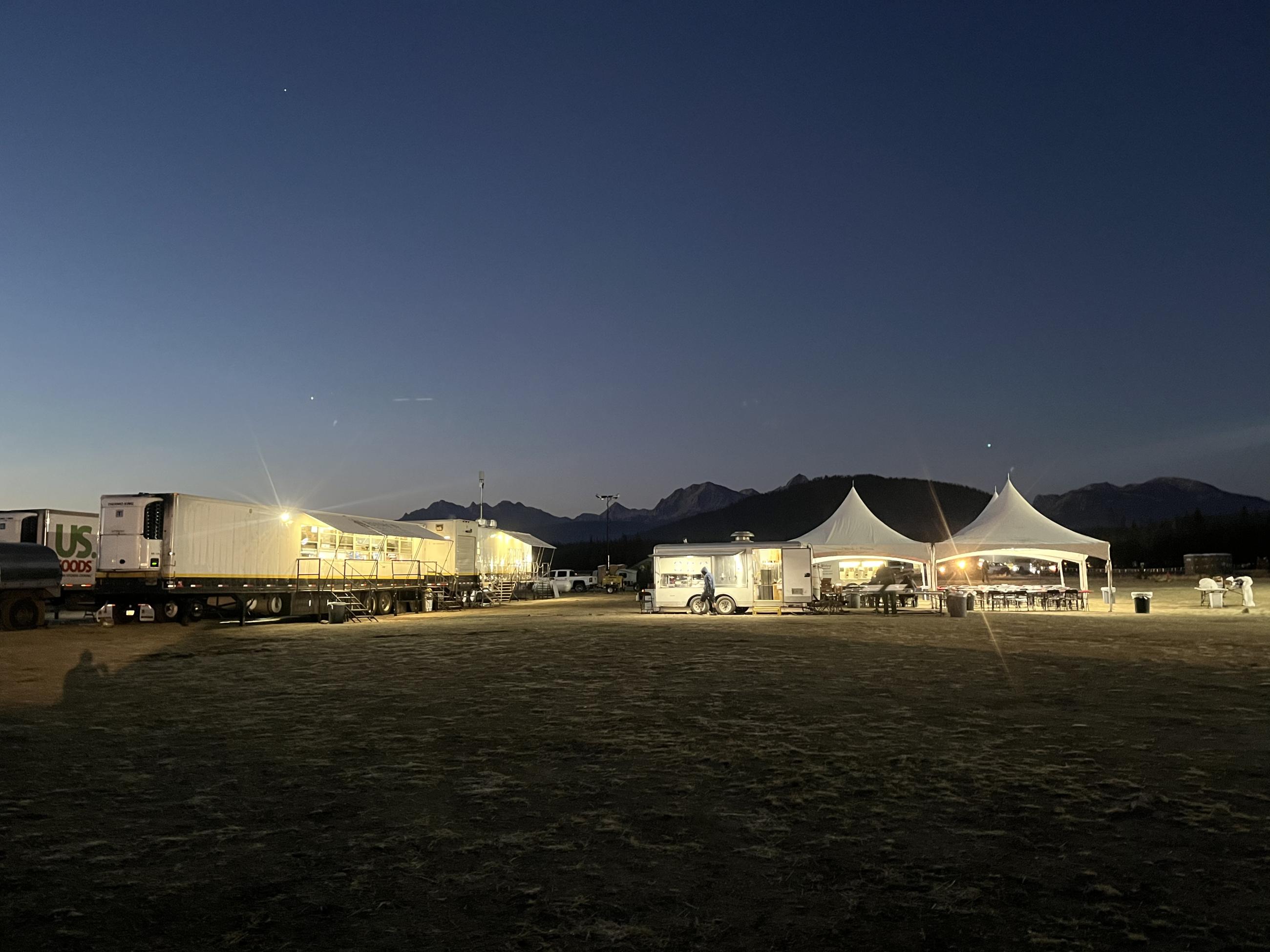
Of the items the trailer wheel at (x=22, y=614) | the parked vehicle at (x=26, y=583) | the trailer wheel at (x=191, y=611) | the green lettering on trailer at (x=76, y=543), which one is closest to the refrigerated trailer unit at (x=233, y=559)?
the trailer wheel at (x=191, y=611)

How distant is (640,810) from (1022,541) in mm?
28052

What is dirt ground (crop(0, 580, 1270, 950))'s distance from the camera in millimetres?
4008

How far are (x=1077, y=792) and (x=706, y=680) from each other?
264 inches

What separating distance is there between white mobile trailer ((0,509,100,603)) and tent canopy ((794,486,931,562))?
2390 cm

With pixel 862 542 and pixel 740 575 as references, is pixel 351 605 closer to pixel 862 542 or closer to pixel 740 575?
pixel 740 575

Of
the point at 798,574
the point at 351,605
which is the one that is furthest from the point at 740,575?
the point at 351,605

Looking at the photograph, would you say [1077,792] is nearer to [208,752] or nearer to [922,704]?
[922,704]

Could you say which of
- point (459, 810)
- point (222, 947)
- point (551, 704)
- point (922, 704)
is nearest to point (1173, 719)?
point (922, 704)

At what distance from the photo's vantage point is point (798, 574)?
29.0 m

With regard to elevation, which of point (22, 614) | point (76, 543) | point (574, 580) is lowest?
point (574, 580)

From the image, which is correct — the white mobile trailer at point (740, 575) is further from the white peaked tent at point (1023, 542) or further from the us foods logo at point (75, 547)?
the us foods logo at point (75, 547)

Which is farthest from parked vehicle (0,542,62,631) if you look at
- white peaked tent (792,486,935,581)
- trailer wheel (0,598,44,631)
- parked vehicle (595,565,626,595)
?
parked vehicle (595,565,626,595)

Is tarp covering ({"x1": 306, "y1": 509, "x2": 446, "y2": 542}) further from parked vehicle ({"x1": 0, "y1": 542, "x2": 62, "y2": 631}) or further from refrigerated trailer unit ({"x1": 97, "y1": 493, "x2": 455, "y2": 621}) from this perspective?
parked vehicle ({"x1": 0, "y1": 542, "x2": 62, "y2": 631})

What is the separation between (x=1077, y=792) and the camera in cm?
617
